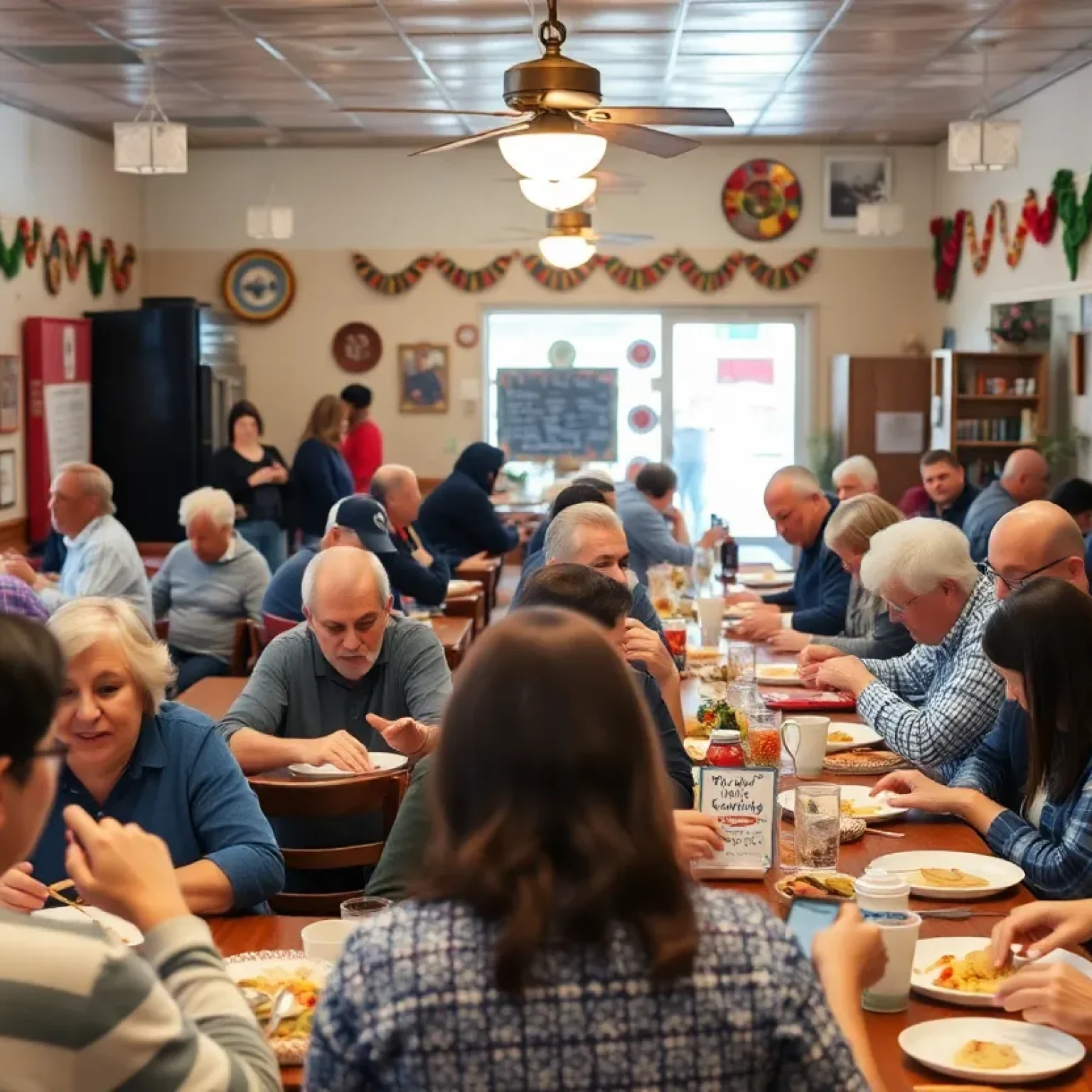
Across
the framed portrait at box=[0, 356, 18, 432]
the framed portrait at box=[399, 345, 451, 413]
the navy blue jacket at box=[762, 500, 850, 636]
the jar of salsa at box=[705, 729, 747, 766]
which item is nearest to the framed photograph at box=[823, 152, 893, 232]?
the framed portrait at box=[399, 345, 451, 413]

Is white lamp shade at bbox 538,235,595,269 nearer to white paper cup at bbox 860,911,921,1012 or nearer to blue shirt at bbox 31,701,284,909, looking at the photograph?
blue shirt at bbox 31,701,284,909

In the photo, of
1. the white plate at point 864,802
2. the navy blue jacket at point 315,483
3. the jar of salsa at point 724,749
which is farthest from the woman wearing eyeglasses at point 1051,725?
the navy blue jacket at point 315,483

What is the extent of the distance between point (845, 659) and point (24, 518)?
23.8ft

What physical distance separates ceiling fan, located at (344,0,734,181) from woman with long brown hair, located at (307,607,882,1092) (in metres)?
2.86

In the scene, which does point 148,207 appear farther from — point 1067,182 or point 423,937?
point 423,937

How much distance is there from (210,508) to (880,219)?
567 cm

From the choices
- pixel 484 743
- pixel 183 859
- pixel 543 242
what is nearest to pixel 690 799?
pixel 183 859

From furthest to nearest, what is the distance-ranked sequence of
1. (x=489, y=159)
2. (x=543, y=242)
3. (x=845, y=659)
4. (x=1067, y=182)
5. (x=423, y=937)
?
1. (x=489, y=159)
2. (x=1067, y=182)
3. (x=543, y=242)
4. (x=845, y=659)
5. (x=423, y=937)

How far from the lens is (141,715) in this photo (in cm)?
298

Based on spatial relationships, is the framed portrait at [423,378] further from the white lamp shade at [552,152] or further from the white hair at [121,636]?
the white hair at [121,636]

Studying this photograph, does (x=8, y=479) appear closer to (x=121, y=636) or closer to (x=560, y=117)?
(x=560, y=117)

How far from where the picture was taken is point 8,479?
32.6 ft

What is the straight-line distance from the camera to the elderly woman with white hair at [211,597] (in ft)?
22.9

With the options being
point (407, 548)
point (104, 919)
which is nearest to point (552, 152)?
point (104, 919)
